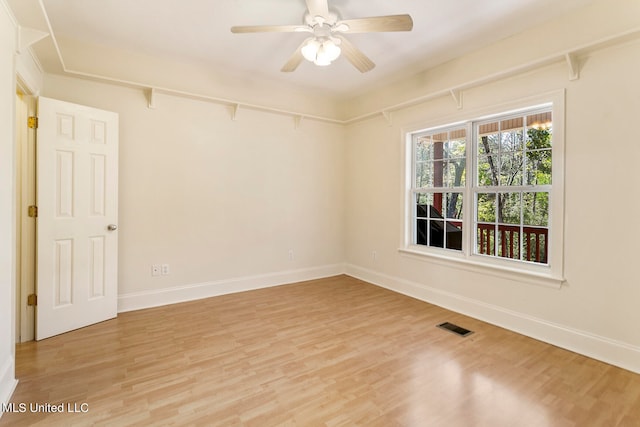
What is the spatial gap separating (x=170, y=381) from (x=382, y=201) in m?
3.28

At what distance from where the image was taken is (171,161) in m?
3.59

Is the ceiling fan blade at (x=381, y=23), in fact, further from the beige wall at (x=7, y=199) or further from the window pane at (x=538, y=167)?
the beige wall at (x=7, y=199)

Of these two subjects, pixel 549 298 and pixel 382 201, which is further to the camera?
pixel 382 201

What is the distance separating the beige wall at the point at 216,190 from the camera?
337cm

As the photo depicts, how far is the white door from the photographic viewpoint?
8.84 feet

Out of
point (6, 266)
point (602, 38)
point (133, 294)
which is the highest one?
point (602, 38)

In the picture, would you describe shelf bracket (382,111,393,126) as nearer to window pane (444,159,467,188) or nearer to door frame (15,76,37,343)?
window pane (444,159,467,188)

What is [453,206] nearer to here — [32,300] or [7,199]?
[7,199]

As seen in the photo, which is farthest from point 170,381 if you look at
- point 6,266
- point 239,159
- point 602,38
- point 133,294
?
point 602,38

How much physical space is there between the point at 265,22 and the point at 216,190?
1996mm

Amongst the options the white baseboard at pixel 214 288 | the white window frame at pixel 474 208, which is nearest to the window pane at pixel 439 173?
the white window frame at pixel 474 208

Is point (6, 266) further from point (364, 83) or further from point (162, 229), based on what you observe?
point (364, 83)

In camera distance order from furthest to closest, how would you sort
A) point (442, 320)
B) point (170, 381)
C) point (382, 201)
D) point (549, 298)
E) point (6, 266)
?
point (382, 201)
point (442, 320)
point (549, 298)
point (170, 381)
point (6, 266)

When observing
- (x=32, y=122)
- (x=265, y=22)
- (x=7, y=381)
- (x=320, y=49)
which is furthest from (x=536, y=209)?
(x=32, y=122)
